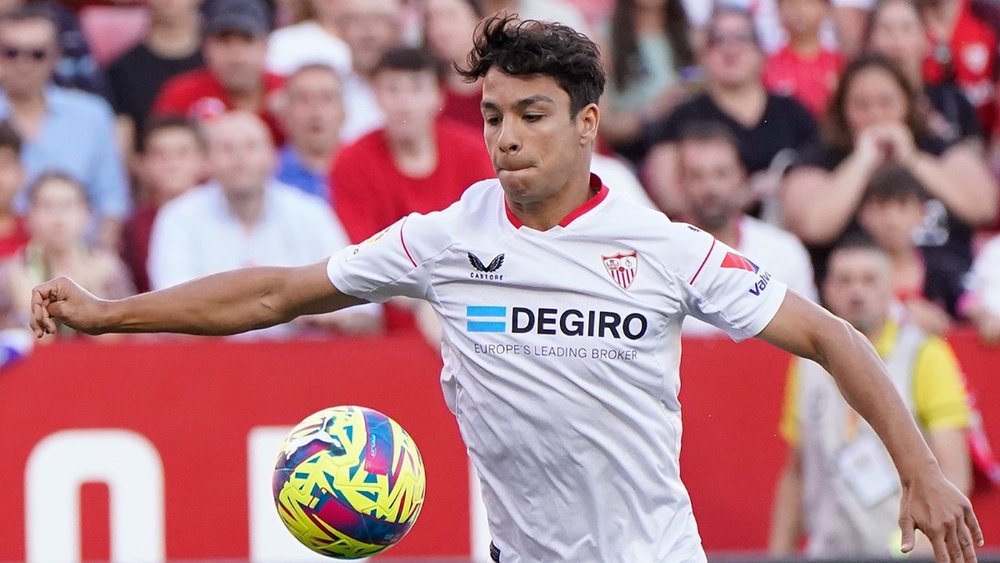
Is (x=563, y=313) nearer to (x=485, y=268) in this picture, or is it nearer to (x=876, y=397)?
(x=485, y=268)

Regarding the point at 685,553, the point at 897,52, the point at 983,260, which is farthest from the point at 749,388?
the point at 685,553

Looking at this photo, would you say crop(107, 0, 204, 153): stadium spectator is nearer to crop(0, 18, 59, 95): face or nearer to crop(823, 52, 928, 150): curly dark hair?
crop(0, 18, 59, 95): face

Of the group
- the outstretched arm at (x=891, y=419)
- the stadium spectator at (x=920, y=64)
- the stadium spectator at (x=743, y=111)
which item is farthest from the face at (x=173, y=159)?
the outstretched arm at (x=891, y=419)

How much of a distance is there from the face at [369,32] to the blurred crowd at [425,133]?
19 millimetres

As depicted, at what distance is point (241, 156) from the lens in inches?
371

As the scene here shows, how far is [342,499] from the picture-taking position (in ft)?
17.2

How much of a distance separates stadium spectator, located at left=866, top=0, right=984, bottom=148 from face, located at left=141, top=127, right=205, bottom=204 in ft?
14.0

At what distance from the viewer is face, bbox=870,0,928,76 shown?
1062 cm

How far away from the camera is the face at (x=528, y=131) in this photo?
193 inches

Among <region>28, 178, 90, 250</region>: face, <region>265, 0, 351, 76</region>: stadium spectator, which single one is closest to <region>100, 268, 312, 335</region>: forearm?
<region>28, 178, 90, 250</region>: face

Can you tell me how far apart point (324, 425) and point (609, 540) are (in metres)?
1.02

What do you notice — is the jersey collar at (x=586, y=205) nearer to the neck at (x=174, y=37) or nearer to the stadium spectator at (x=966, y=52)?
the neck at (x=174, y=37)

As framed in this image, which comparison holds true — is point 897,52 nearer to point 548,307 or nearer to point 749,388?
point 749,388

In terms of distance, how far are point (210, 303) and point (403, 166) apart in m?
4.23
